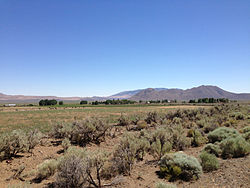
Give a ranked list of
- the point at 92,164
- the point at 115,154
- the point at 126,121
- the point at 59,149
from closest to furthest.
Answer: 1. the point at 92,164
2. the point at 115,154
3. the point at 59,149
4. the point at 126,121

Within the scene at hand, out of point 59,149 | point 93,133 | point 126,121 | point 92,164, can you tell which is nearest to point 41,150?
point 59,149

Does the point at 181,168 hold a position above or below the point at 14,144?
below

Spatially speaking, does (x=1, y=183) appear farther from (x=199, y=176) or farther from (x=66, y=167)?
(x=199, y=176)

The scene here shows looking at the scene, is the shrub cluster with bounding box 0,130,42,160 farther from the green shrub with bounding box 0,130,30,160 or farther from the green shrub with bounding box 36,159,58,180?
the green shrub with bounding box 36,159,58,180

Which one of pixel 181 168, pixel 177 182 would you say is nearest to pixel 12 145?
pixel 177 182

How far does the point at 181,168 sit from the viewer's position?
21.5 feet

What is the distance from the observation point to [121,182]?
6.28 metres

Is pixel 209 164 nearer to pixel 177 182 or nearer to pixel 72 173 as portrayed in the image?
pixel 177 182

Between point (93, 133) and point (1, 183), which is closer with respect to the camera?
point (1, 183)

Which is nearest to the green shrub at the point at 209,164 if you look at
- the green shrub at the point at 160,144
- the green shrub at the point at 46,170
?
the green shrub at the point at 160,144

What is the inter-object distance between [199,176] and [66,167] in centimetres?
506

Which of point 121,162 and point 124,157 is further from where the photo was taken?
point 124,157

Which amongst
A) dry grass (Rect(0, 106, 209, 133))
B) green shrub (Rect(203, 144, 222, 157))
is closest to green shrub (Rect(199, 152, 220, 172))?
green shrub (Rect(203, 144, 222, 157))

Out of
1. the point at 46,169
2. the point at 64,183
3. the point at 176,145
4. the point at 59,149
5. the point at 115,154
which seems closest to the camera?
the point at 64,183
